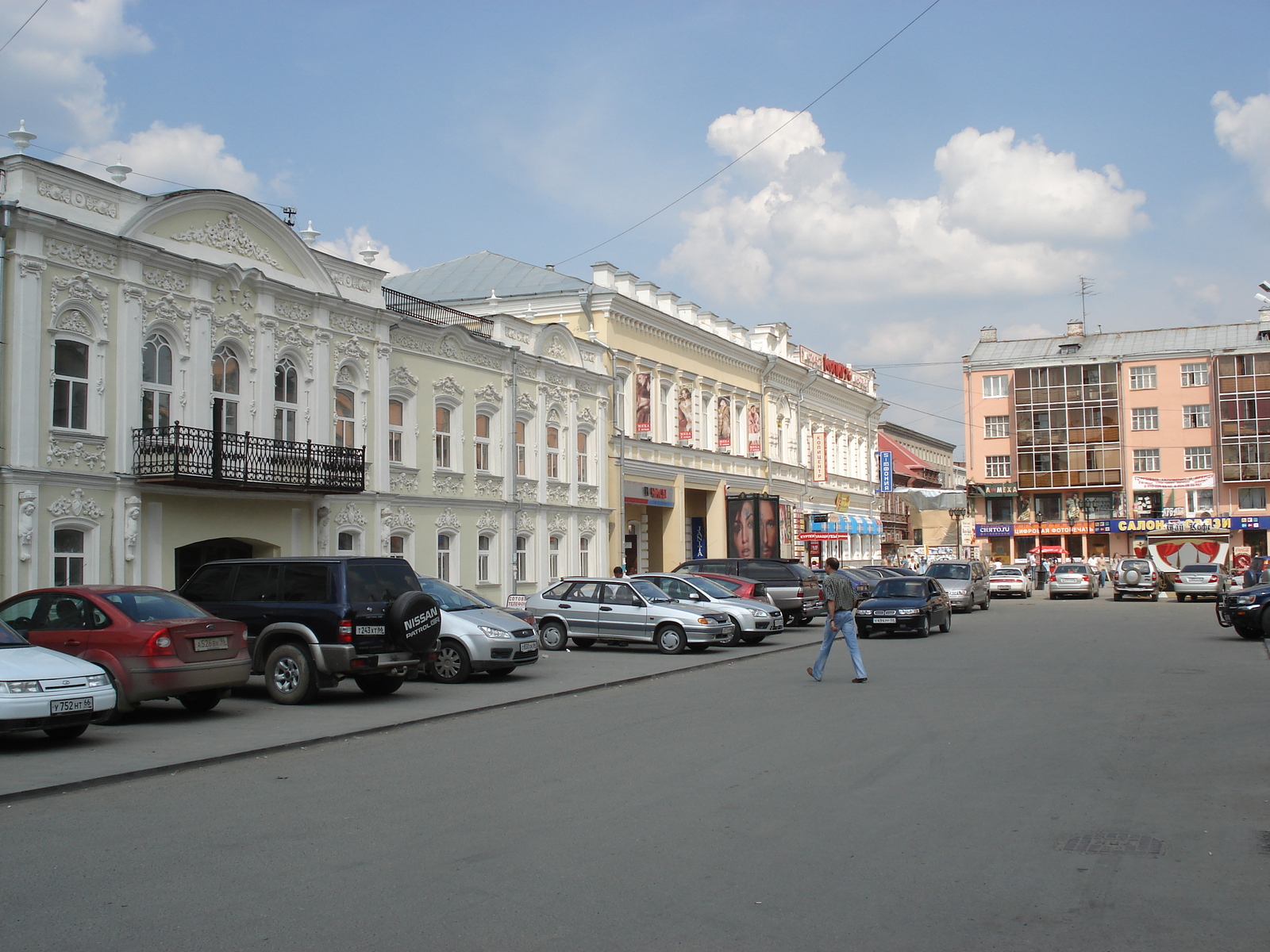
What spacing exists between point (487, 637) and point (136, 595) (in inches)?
220

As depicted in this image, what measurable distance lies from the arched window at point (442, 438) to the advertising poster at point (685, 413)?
581 inches

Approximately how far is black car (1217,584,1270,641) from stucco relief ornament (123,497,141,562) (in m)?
22.1

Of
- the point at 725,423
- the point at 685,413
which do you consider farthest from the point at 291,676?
the point at 725,423

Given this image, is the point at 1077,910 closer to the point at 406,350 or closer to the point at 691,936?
the point at 691,936

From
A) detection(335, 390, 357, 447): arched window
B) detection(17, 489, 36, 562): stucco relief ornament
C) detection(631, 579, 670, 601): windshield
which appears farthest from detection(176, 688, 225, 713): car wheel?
detection(335, 390, 357, 447): arched window

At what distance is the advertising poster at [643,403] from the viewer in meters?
41.5

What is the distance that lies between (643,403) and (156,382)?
72.5ft

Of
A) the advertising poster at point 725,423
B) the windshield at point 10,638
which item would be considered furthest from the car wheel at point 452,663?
the advertising poster at point 725,423

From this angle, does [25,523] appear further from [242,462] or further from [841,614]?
[841,614]

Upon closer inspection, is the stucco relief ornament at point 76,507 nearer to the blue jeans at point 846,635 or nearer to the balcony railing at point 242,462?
the balcony railing at point 242,462

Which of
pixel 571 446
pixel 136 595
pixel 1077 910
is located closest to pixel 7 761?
pixel 136 595

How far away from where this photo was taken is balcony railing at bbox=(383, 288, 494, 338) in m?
29.6

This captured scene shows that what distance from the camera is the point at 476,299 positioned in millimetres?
40906

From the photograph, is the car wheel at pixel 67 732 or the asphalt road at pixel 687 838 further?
the car wheel at pixel 67 732
